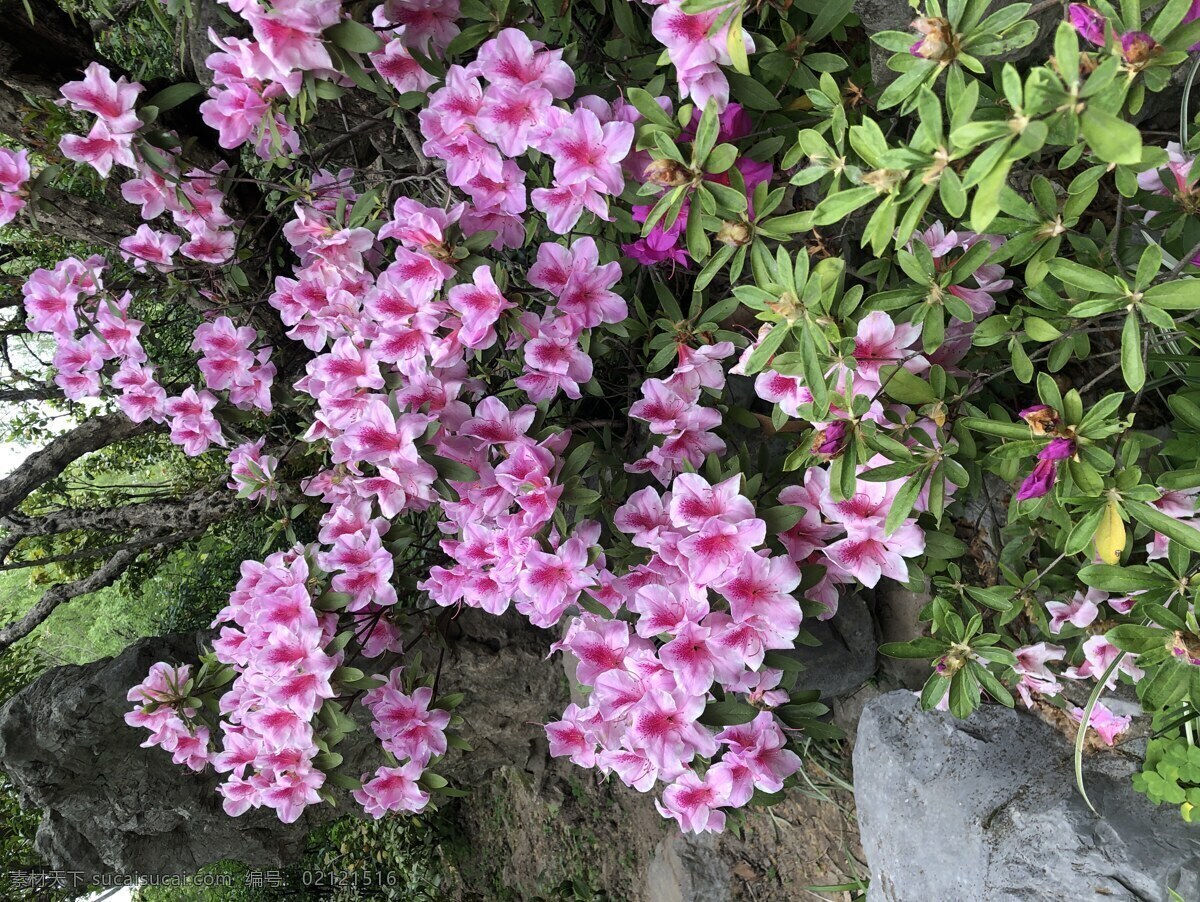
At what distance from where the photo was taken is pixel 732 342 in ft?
4.66

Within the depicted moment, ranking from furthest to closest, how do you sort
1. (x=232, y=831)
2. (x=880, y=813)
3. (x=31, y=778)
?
1. (x=232, y=831)
2. (x=31, y=778)
3. (x=880, y=813)

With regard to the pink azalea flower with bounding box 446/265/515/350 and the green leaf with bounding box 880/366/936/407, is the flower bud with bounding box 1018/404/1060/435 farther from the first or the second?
the pink azalea flower with bounding box 446/265/515/350

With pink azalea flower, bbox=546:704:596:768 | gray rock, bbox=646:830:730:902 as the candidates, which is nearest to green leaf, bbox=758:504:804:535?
pink azalea flower, bbox=546:704:596:768

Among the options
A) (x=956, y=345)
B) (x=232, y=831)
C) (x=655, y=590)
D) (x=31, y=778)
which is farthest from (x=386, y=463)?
(x=232, y=831)

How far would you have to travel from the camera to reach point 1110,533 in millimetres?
1013

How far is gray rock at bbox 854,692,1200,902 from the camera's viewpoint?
4.81 feet

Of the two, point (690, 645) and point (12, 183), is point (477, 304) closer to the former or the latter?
point (690, 645)

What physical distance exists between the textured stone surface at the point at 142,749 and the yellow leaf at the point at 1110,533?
6.40ft

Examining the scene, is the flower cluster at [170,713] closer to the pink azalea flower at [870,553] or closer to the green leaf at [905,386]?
the pink azalea flower at [870,553]

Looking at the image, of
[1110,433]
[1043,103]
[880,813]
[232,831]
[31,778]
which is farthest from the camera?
[232,831]

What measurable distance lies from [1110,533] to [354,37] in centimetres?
122

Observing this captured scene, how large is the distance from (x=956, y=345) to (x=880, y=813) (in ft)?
3.63

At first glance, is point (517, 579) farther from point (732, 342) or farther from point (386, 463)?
→ point (732, 342)

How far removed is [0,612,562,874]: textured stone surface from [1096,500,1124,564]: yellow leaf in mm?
1951
